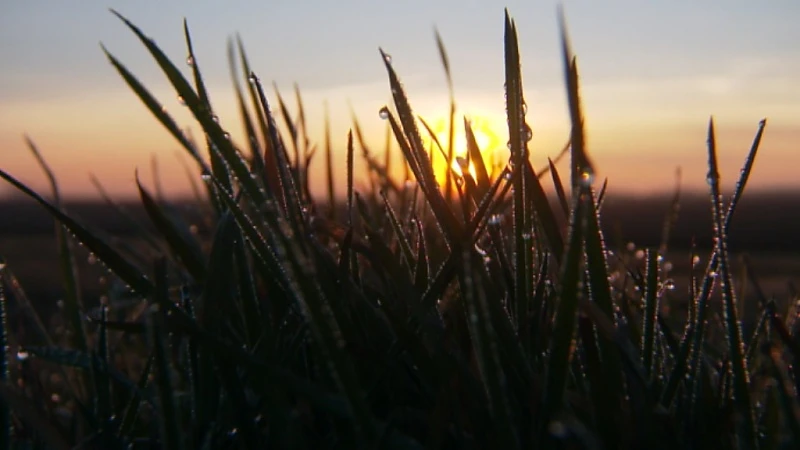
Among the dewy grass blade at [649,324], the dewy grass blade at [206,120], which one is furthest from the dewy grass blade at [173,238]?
the dewy grass blade at [649,324]

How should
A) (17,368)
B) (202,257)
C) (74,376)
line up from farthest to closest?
(17,368) → (74,376) → (202,257)

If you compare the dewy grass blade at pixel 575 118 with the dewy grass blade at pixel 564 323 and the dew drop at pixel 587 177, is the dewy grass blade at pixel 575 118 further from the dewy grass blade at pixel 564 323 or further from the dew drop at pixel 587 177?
the dewy grass blade at pixel 564 323

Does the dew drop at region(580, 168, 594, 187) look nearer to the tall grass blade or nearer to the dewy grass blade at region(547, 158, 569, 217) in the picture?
the tall grass blade

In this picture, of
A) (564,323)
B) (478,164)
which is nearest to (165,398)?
(564,323)

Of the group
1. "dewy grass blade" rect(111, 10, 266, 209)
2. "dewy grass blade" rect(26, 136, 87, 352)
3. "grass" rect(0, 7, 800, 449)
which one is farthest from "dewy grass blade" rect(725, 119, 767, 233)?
"dewy grass blade" rect(26, 136, 87, 352)

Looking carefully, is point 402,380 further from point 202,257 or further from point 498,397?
point 202,257

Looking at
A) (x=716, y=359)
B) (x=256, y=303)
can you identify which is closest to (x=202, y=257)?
(x=256, y=303)
